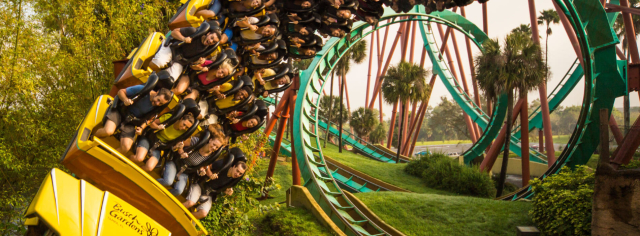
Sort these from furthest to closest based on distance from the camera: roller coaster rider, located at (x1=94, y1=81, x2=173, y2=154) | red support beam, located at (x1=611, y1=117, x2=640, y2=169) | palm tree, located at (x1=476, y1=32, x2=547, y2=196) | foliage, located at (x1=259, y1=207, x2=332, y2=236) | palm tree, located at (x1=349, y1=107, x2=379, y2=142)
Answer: palm tree, located at (x1=349, y1=107, x2=379, y2=142), palm tree, located at (x1=476, y1=32, x2=547, y2=196), foliage, located at (x1=259, y1=207, x2=332, y2=236), red support beam, located at (x1=611, y1=117, x2=640, y2=169), roller coaster rider, located at (x1=94, y1=81, x2=173, y2=154)

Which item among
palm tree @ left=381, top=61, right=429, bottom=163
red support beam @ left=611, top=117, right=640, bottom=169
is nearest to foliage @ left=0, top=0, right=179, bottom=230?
red support beam @ left=611, top=117, right=640, bottom=169

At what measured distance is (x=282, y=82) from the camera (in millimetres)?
4684

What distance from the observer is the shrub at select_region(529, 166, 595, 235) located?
19.8 feet

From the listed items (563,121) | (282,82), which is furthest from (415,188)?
(563,121)

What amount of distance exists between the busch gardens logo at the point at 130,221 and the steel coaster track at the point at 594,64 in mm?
8223

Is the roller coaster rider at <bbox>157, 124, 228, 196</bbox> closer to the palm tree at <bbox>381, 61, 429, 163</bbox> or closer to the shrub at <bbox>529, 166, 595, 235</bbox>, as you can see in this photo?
the shrub at <bbox>529, 166, 595, 235</bbox>

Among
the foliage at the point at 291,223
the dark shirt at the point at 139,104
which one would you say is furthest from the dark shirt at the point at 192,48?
the foliage at the point at 291,223

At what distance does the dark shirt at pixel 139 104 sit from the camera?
3111mm

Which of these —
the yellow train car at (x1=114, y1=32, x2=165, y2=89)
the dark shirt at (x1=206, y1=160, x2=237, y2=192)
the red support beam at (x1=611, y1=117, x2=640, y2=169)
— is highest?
the yellow train car at (x1=114, y1=32, x2=165, y2=89)

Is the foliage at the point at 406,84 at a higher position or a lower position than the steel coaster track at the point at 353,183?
higher

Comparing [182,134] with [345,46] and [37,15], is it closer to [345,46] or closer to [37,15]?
[37,15]

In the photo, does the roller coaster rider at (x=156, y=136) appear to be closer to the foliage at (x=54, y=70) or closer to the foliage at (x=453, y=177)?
the foliage at (x=54, y=70)

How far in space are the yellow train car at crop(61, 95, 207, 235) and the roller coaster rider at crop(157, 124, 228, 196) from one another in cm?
18

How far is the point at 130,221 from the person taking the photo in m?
3.02
